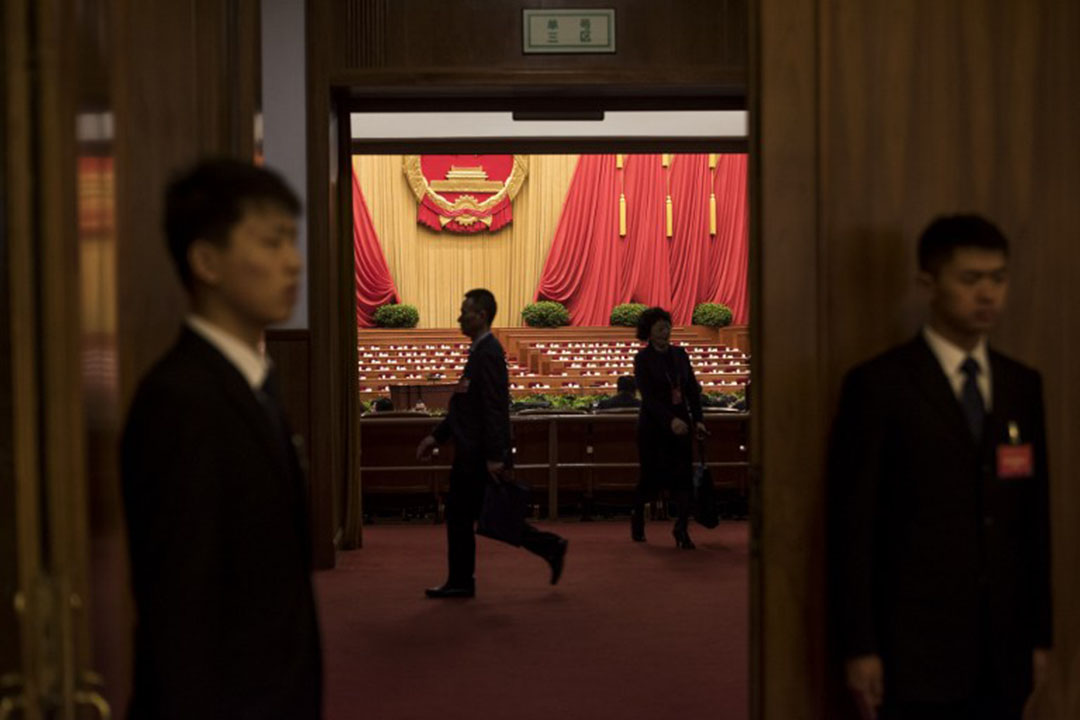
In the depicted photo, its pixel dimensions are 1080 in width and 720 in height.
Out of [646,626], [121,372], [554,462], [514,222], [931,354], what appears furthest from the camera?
[514,222]

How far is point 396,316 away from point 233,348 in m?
19.3

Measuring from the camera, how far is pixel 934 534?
214 centimetres

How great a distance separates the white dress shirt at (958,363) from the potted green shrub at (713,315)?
18.2 meters

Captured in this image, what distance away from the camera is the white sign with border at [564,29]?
6.92 meters

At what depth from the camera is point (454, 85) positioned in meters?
6.88

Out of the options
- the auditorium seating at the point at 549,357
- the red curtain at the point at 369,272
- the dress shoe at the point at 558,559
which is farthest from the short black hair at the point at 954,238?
the red curtain at the point at 369,272

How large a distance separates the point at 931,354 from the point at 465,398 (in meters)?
3.55

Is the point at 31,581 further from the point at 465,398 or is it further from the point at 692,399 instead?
the point at 692,399

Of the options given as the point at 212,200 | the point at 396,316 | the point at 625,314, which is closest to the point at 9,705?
the point at 212,200

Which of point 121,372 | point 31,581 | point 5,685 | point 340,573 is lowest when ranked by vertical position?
point 340,573

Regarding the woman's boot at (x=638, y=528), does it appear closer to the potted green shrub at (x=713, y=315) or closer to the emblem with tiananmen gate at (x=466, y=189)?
the potted green shrub at (x=713, y=315)

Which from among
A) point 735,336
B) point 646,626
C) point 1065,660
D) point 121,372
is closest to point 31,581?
point 121,372

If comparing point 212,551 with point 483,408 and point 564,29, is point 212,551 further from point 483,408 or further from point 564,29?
point 564,29

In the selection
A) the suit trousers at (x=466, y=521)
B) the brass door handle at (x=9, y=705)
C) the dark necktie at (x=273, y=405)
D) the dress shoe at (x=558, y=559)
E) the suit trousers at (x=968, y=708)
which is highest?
the dark necktie at (x=273, y=405)
